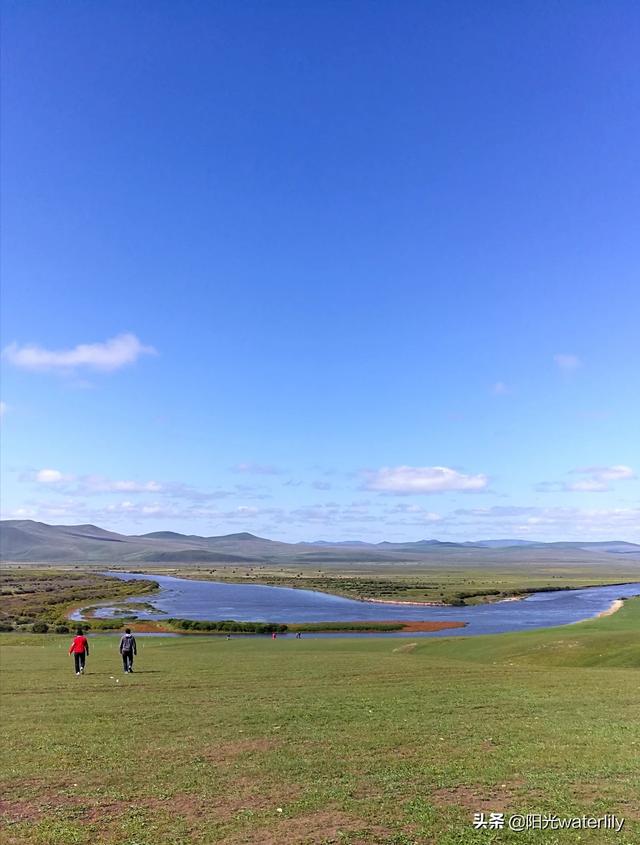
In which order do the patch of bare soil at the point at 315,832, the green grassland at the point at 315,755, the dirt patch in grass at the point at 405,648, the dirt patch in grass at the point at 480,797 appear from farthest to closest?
the dirt patch in grass at the point at 405,648
the dirt patch in grass at the point at 480,797
the green grassland at the point at 315,755
the patch of bare soil at the point at 315,832

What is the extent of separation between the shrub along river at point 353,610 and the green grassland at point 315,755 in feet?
149

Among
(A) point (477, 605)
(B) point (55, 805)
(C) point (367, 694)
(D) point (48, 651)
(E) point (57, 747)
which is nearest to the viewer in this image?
(B) point (55, 805)

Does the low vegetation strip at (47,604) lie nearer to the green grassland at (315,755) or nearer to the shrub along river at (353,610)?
the shrub along river at (353,610)

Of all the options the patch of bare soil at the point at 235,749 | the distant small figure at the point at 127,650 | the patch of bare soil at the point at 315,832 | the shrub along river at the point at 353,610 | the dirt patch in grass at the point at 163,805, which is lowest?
the shrub along river at the point at 353,610

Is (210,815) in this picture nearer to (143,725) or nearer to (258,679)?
(143,725)

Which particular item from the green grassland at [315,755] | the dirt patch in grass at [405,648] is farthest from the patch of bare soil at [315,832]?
the dirt patch in grass at [405,648]

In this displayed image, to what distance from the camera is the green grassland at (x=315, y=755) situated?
957cm

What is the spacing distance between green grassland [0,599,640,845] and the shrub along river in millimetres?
45434

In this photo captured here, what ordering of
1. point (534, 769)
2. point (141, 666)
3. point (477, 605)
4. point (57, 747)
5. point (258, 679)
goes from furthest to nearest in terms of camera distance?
1. point (477, 605)
2. point (141, 666)
3. point (258, 679)
4. point (57, 747)
5. point (534, 769)

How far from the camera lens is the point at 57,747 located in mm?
14477

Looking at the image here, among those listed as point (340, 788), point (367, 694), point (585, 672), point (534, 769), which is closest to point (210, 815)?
point (340, 788)

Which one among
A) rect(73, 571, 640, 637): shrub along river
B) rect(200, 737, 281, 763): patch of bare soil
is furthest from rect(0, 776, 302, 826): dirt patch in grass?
rect(73, 571, 640, 637): shrub along river

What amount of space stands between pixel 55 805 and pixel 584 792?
9.45 meters

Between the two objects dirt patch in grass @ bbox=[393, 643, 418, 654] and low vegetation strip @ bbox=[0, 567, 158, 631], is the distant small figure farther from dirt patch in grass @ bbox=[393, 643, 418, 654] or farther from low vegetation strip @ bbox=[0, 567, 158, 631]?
low vegetation strip @ bbox=[0, 567, 158, 631]
